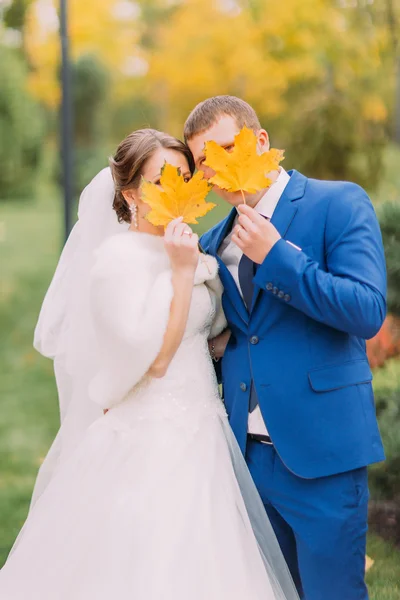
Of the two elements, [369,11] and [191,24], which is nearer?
[369,11]

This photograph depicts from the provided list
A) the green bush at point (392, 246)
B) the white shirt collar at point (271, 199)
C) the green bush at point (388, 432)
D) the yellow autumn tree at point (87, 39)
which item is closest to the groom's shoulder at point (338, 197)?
the white shirt collar at point (271, 199)

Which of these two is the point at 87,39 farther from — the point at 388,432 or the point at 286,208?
the point at 286,208

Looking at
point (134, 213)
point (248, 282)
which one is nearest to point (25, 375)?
point (134, 213)

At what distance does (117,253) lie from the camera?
269 centimetres

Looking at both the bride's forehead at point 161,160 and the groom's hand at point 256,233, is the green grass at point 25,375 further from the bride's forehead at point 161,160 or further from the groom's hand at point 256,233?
the bride's forehead at point 161,160

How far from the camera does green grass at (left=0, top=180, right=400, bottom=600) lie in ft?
14.7

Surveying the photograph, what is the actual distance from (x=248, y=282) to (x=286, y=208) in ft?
0.96

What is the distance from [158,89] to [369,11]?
4.04m

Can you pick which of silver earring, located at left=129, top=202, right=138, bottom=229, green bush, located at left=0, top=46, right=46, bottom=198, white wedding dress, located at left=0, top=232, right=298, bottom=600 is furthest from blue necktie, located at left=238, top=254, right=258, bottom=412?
green bush, located at left=0, top=46, right=46, bottom=198

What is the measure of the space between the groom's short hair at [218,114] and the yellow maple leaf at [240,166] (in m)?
0.17

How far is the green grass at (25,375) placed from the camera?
14.7 ft

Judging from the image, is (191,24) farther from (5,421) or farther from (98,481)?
Result: (98,481)

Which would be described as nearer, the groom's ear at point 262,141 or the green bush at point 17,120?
the groom's ear at point 262,141

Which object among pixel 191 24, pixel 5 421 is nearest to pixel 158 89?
pixel 191 24
